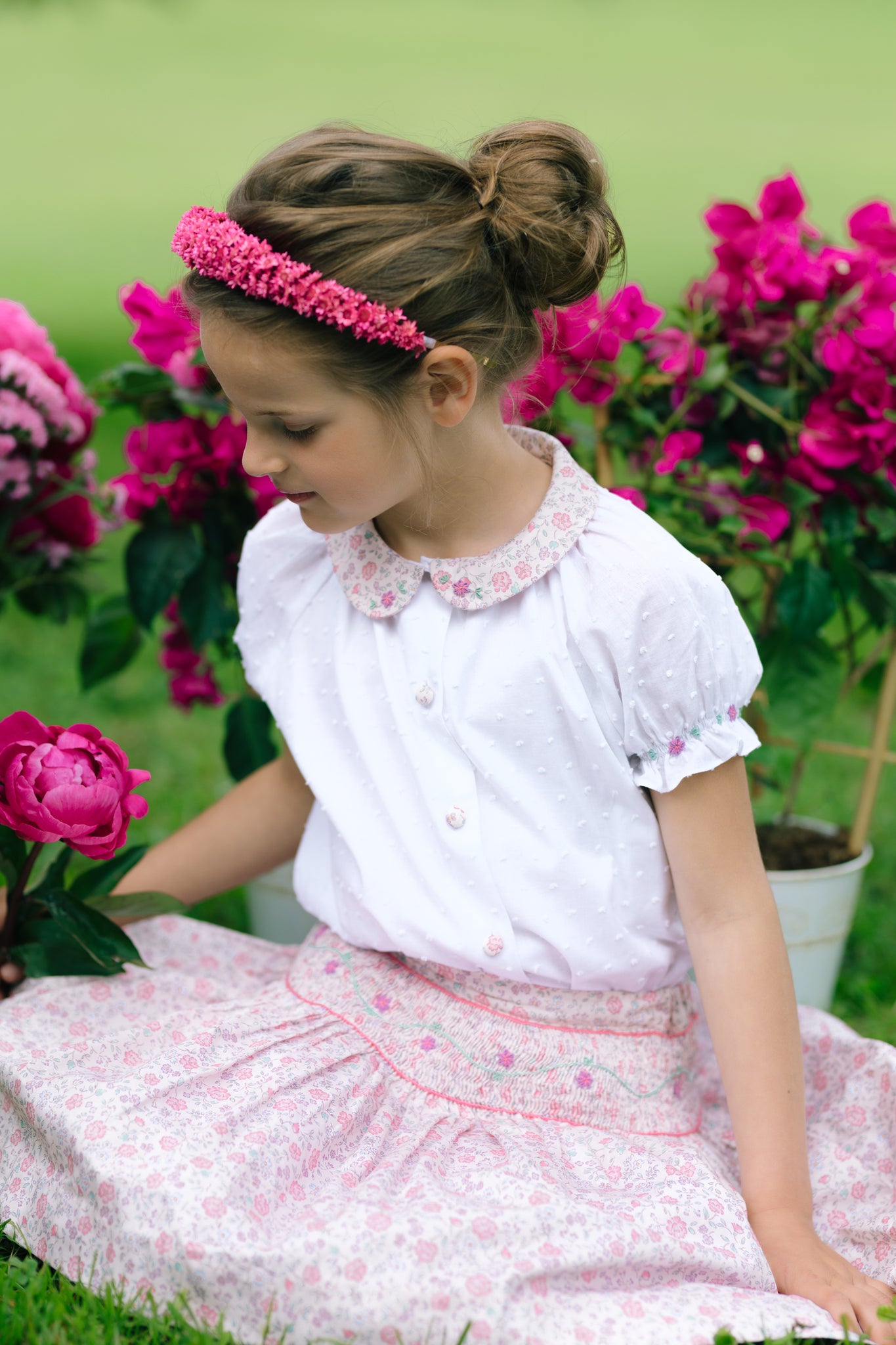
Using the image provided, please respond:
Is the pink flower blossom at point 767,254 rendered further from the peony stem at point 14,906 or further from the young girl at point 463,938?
the peony stem at point 14,906

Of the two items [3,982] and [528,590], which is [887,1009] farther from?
[3,982]

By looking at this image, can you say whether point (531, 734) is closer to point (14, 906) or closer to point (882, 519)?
point (14, 906)

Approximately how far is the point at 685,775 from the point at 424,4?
9085 mm

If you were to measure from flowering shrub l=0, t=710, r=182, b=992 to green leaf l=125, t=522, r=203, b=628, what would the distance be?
0.45 metres

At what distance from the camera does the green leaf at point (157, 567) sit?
197 cm

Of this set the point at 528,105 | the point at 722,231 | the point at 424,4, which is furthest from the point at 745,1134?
the point at 424,4

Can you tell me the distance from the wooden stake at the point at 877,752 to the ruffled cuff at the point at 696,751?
31.6 inches

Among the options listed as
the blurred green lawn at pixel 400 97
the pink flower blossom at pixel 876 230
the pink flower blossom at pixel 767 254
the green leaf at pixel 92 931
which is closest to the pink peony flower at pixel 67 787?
the green leaf at pixel 92 931

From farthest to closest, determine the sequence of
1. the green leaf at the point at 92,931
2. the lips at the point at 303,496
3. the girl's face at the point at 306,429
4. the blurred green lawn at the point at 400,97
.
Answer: the blurred green lawn at the point at 400,97
the green leaf at the point at 92,931
the lips at the point at 303,496
the girl's face at the point at 306,429

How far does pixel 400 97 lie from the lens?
27.5 ft

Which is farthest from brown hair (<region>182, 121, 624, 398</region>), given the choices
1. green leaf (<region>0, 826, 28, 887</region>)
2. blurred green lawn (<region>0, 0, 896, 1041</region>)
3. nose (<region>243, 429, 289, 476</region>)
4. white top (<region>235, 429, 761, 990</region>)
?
blurred green lawn (<region>0, 0, 896, 1041</region>)

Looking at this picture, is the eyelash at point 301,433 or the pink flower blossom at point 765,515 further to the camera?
the pink flower blossom at point 765,515

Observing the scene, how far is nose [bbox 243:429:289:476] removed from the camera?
4.50 feet

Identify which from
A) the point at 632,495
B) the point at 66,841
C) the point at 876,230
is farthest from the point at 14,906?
the point at 876,230
